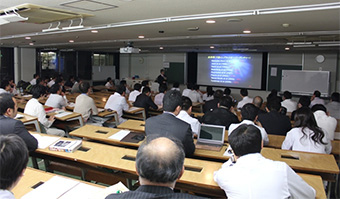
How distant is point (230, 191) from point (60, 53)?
1512cm

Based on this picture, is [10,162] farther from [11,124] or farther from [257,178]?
[11,124]

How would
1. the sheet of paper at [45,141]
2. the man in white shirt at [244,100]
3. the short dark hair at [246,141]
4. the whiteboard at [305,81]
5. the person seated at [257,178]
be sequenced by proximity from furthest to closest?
the whiteboard at [305,81], the man in white shirt at [244,100], the sheet of paper at [45,141], the short dark hair at [246,141], the person seated at [257,178]

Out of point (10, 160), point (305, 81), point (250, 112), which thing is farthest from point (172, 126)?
point (305, 81)

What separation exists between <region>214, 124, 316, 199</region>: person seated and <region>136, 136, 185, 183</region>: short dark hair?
2.54ft

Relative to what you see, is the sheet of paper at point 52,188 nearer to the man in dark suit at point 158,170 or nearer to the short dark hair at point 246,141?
the man in dark suit at point 158,170

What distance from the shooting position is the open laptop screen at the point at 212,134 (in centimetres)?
338

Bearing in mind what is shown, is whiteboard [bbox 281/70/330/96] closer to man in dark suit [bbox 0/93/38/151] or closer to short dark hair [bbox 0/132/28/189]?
man in dark suit [bbox 0/93/38/151]

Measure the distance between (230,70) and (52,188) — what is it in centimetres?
1057

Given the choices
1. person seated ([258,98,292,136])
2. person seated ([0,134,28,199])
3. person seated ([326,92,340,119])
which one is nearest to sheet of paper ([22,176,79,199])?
person seated ([0,134,28,199])

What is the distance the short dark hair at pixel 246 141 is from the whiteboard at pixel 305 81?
8934 mm

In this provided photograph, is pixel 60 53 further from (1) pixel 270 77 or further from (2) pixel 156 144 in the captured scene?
(2) pixel 156 144

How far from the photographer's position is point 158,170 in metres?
1.31

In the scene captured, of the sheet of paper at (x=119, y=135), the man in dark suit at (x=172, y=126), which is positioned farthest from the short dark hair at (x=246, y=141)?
the sheet of paper at (x=119, y=135)

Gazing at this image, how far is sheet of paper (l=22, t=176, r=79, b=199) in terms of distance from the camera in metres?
2.13
